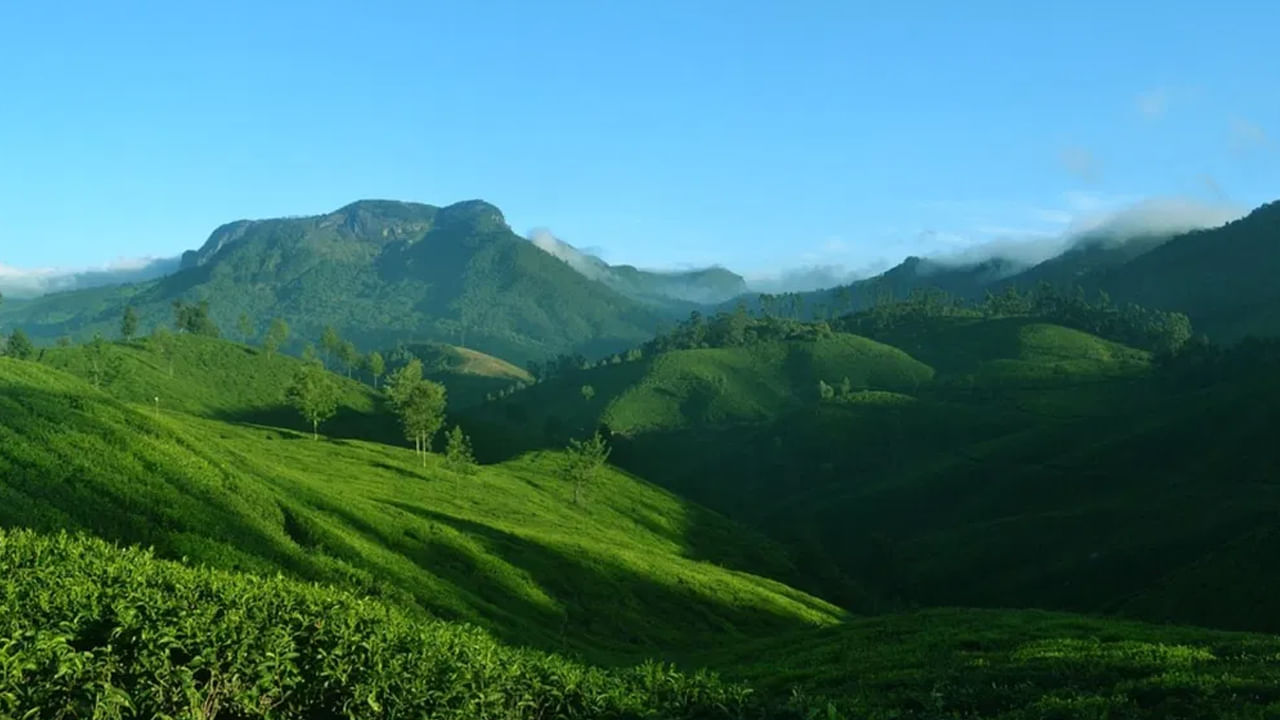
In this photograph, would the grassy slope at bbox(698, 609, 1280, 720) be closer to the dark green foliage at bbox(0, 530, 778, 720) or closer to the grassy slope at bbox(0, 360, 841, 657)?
the dark green foliage at bbox(0, 530, 778, 720)

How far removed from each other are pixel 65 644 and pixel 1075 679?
103 feet

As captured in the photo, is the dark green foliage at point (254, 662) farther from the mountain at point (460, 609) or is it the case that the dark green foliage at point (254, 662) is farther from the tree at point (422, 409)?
the tree at point (422, 409)

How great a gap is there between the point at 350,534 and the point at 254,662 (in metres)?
54.3

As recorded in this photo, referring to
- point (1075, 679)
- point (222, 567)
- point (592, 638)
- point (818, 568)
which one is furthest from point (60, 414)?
point (818, 568)

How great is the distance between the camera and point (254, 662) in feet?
63.7

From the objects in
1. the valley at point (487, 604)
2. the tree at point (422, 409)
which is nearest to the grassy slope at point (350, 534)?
the valley at point (487, 604)

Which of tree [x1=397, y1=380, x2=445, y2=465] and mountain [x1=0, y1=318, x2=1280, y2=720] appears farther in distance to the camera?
tree [x1=397, y1=380, x2=445, y2=465]

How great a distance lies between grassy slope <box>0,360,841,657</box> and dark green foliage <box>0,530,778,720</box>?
31589mm

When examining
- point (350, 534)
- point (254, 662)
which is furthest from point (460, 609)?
point (254, 662)

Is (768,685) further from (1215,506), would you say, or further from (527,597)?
(1215,506)

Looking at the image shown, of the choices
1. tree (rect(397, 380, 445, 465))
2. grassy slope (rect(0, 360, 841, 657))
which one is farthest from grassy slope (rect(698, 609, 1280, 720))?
tree (rect(397, 380, 445, 465))

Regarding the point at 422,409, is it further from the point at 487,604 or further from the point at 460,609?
the point at 460,609

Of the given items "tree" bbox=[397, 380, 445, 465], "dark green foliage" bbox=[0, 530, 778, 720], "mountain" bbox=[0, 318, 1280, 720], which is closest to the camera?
"dark green foliage" bbox=[0, 530, 778, 720]

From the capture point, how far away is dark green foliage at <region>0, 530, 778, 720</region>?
58.0 feet
